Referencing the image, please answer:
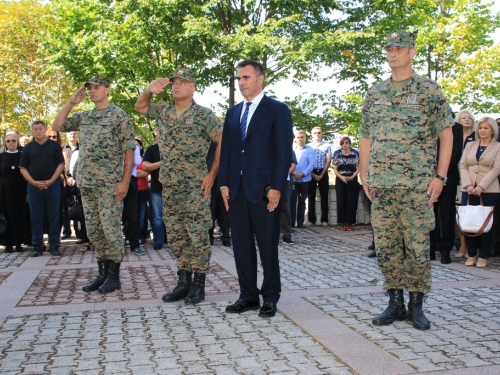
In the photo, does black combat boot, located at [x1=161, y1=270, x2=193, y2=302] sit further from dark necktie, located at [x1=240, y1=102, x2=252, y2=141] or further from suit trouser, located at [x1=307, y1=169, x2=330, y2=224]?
suit trouser, located at [x1=307, y1=169, x2=330, y2=224]

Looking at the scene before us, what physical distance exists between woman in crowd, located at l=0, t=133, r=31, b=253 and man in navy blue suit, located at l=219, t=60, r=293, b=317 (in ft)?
20.6

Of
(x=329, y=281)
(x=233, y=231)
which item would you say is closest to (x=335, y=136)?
(x=329, y=281)

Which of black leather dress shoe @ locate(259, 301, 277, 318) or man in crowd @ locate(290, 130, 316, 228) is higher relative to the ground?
man in crowd @ locate(290, 130, 316, 228)

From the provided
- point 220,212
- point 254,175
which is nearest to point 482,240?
point 254,175

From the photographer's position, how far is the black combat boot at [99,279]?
6848mm

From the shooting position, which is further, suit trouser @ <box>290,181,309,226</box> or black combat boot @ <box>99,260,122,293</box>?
suit trouser @ <box>290,181,309,226</box>

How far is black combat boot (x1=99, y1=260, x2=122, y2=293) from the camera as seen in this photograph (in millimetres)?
6754

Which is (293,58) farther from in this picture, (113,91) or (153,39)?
(113,91)

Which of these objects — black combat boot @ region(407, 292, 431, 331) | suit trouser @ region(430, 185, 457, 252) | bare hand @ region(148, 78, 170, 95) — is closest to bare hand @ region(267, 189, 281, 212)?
black combat boot @ region(407, 292, 431, 331)

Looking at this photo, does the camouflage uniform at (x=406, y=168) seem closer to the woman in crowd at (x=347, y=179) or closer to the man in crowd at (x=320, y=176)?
the woman in crowd at (x=347, y=179)

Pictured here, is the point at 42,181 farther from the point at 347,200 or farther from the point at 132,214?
the point at 347,200

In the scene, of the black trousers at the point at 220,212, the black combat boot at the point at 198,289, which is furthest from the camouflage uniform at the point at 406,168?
the black trousers at the point at 220,212

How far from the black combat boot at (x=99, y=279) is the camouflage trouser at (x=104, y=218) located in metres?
0.19

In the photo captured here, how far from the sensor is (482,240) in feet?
27.7
